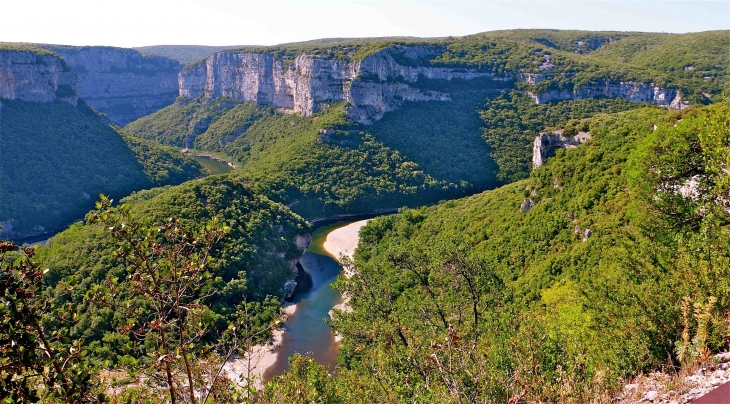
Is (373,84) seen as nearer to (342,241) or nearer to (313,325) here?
(342,241)

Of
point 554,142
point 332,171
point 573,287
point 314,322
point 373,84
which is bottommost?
point 314,322

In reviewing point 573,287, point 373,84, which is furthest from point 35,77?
point 573,287

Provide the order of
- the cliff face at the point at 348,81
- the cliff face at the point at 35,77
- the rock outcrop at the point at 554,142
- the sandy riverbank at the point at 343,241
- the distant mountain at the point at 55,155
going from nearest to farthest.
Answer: the rock outcrop at the point at 554,142 < the sandy riverbank at the point at 343,241 < the distant mountain at the point at 55,155 < the cliff face at the point at 35,77 < the cliff face at the point at 348,81

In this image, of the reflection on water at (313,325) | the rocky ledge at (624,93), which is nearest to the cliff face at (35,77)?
the reflection on water at (313,325)

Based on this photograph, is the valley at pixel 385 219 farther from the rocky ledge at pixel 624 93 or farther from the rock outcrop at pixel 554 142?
the rocky ledge at pixel 624 93

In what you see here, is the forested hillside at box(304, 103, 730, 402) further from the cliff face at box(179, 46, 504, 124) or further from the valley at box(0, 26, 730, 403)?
the cliff face at box(179, 46, 504, 124)

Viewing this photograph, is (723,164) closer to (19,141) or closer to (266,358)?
(266,358)

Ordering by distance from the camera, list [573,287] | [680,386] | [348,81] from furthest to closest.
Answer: [348,81]
[573,287]
[680,386]
